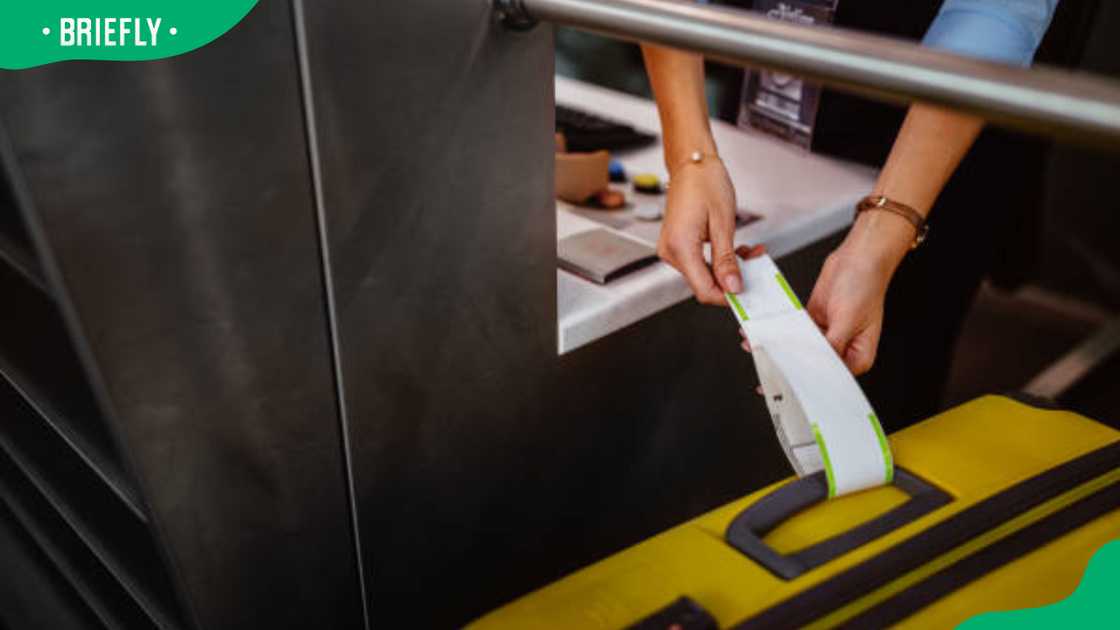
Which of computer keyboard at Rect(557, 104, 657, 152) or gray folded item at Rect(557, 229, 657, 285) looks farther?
computer keyboard at Rect(557, 104, 657, 152)

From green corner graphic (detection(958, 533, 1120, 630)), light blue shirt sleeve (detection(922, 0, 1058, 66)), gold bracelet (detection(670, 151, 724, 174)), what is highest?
light blue shirt sleeve (detection(922, 0, 1058, 66))

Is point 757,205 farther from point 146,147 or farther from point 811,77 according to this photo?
point 146,147

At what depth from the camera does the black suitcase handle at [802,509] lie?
0.65m

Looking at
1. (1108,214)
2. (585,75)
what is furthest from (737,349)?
(1108,214)

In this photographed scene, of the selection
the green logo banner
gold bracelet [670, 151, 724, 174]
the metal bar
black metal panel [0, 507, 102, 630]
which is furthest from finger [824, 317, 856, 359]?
black metal panel [0, 507, 102, 630]

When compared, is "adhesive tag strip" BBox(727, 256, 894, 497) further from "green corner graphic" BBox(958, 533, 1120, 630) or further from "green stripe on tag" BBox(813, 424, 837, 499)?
"green corner graphic" BBox(958, 533, 1120, 630)

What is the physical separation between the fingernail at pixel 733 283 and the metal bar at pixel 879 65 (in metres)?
0.28

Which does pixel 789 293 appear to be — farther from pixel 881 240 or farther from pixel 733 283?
pixel 881 240

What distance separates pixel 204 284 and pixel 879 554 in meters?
0.49

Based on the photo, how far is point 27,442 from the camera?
0.93 meters

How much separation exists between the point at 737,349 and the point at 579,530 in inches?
11.2

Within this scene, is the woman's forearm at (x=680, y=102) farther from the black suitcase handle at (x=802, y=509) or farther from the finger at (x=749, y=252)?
the black suitcase handle at (x=802, y=509)

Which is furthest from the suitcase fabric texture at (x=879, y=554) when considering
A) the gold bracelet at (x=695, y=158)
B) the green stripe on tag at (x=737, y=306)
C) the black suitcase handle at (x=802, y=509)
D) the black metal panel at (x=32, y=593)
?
the black metal panel at (x=32, y=593)

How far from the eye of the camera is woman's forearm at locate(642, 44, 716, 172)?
3.38 feet
